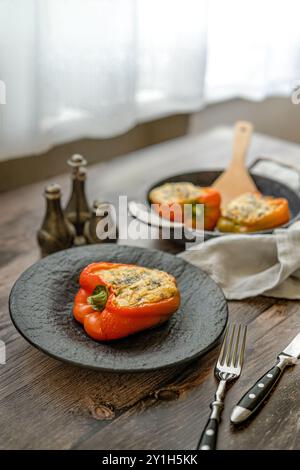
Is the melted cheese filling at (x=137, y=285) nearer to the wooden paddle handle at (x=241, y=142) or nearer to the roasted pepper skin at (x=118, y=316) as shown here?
the roasted pepper skin at (x=118, y=316)

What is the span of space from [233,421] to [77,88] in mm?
1211

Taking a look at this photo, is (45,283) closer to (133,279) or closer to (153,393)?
(133,279)

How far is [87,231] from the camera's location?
45.2 inches

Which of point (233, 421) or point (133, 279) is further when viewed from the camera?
point (133, 279)

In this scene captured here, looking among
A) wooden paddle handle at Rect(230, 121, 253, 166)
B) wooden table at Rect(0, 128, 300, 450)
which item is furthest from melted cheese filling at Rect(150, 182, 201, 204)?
wooden table at Rect(0, 128, 300, 450)

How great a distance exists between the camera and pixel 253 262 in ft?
3.55

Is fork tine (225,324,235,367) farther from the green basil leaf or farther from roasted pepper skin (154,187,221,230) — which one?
roasted pepper skin (154,187,221,230)

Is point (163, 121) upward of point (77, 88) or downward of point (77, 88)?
downward

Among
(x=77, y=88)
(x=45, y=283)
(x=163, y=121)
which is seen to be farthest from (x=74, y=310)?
(x=163, y=121)

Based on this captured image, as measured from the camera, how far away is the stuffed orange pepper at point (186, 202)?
118 cm

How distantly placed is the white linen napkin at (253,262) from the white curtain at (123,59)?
76cm

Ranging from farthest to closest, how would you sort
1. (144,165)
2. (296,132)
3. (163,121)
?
1. (296,132)
2. (163,121)
3. (144,165)

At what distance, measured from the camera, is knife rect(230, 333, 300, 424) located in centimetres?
75

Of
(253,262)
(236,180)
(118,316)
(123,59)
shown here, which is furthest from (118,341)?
(123,59)
